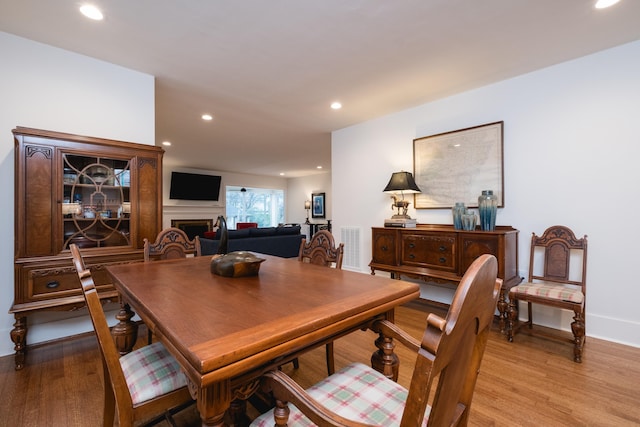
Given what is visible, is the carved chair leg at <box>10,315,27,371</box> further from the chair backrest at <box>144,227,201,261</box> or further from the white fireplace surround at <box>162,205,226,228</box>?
the white fireplace surround at <box>162,205,226,228</box>

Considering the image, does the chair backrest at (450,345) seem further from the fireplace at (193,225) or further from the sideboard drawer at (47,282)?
the fireplace at (193,225)

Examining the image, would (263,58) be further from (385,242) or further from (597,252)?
(597,252)

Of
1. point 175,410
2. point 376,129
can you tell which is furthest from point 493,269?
point 376,129

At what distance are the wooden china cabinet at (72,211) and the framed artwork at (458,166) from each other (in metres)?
2.97

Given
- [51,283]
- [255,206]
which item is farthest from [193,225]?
[51,283]

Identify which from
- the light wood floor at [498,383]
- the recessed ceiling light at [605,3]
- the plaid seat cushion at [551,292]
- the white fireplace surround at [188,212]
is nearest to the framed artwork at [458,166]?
the plaid seat cushion at [551,292]

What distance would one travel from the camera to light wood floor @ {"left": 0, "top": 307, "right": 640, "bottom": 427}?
1589 mm

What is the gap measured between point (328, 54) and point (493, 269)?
96.2 inches

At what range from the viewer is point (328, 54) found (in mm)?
2533

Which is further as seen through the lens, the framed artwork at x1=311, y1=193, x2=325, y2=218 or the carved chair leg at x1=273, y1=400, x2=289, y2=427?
the framed artwork at x1=311, y1=193, x2=325, y2=218

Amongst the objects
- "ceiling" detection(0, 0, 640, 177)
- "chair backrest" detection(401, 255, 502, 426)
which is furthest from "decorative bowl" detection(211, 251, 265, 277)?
"ceiling" detection(0, 0, 640, 177)

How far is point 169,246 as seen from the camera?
7.73 feet

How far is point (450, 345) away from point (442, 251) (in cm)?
263

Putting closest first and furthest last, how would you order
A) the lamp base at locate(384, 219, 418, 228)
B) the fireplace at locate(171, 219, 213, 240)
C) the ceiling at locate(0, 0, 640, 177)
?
the ceiling at locate(0, 0, 640, 177), the lamp base at locate(384, 219, 418, 228), the fireplace at locate(171, 219, 213, 240)
